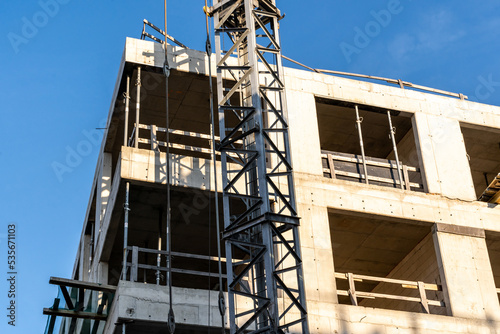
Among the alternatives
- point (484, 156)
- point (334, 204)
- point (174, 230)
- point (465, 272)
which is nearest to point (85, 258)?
point (174, 230)

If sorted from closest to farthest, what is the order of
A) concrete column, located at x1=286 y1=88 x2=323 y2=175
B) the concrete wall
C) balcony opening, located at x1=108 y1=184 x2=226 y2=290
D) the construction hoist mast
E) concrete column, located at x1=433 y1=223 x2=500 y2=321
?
the construction hoist mast, balcony opening, located at x1=108 y1=184 x2=226 y2=290, concrete column, located at x1=433 y1=223 x2=500 y2=321, concrete column, located at x1=286 y1=88 x2=323 y2=175, the concrete wall

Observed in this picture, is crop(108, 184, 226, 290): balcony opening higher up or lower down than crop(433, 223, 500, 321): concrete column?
higher up

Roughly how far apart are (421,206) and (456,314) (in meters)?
3.22

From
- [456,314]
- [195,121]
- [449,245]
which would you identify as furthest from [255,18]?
[456,314]

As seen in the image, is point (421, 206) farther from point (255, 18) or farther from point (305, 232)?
point (255, 18)

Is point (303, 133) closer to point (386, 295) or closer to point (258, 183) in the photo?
point (258, 183)

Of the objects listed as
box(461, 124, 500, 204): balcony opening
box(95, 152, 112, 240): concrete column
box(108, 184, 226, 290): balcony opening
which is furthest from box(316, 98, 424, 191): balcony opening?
box(95, 152, 112, 240): concrete column

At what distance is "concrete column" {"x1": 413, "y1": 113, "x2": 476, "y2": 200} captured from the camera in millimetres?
23750

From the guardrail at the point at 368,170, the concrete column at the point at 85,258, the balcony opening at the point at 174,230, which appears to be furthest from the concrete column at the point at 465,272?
the concrete column at the point at 85,258

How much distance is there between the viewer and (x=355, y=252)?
2659 centimetres

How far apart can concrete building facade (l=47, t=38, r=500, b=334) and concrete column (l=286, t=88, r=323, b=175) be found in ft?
0.11

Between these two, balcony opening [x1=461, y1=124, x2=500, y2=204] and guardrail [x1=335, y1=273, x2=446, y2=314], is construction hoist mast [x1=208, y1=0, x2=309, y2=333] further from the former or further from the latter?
balcony opening [x1=461, y1=124, x2=500, y2=204]

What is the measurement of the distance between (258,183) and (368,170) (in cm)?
524

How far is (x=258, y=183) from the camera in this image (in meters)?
20.4
